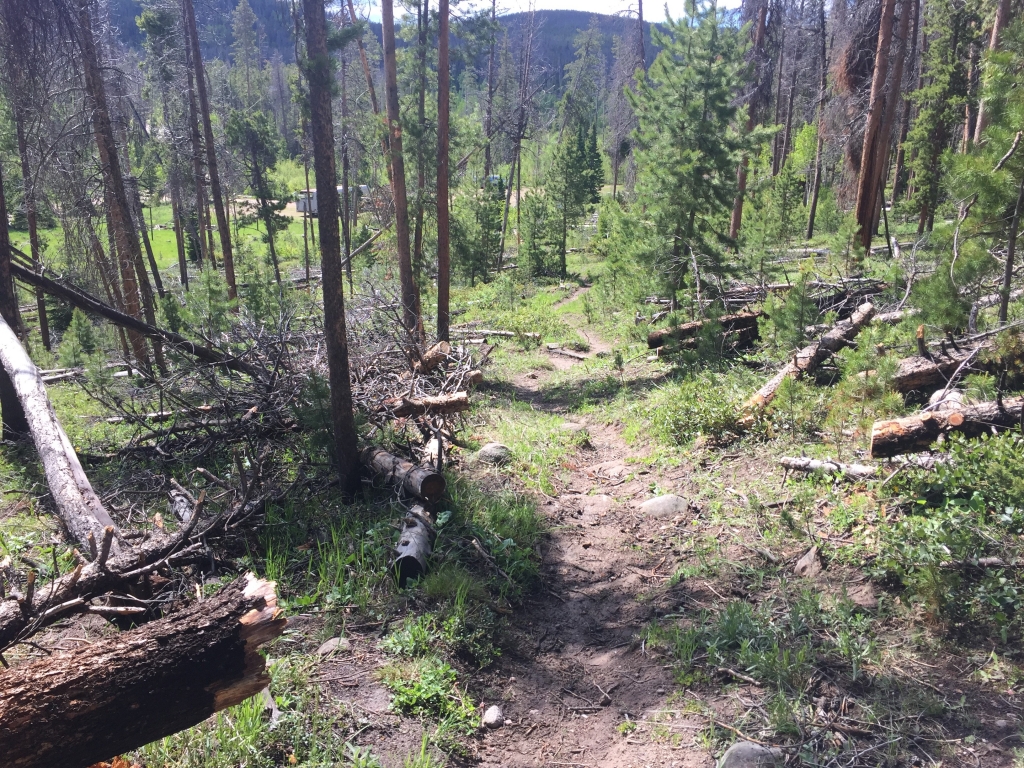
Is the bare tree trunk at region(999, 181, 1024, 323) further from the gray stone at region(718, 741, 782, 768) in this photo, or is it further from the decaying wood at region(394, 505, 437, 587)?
the decaying wood at region(394, 505, 437, 587)

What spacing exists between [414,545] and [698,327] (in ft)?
25.9

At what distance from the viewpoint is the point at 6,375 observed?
8.32 metres

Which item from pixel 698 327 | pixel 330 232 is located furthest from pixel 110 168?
pixel 698 327

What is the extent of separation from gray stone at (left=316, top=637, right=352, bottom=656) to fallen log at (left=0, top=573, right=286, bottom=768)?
3.74 ft

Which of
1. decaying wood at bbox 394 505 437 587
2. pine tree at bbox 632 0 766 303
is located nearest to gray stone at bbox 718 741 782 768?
decaying wood at bbox 394 505 437 587

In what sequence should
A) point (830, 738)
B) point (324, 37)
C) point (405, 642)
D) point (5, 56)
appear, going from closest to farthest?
point (830, 738) < point (405, 642) < point (324, 37) < point (5, 56)

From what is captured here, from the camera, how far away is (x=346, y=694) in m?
3.90

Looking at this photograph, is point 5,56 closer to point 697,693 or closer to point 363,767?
point 363,767

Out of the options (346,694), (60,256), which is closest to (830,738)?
(346,694)

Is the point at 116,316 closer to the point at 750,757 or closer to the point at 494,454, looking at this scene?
the point at 494,454

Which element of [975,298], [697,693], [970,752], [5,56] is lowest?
[697,693]

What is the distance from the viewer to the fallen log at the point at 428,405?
7.87 meters

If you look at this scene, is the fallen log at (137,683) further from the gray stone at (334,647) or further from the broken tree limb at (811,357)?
the broken tree limb at (811,357)

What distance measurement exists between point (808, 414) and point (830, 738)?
4358 millimetres
